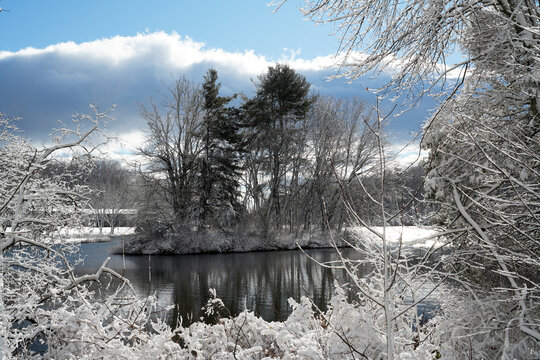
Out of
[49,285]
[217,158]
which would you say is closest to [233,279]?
[49,285]

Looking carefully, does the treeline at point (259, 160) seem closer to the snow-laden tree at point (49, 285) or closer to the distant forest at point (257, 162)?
the distant forest at point (257, 162)

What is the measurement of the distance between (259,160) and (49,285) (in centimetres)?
2390

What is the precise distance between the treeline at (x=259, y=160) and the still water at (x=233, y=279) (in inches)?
190

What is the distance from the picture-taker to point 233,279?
1515 cm

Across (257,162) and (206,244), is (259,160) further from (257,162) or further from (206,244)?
(206,244)

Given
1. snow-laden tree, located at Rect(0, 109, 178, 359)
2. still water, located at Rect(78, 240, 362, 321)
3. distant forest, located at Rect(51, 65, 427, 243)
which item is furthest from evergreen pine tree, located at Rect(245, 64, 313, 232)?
snow-laden tree, located at Rect(0, 109, 178, 359)

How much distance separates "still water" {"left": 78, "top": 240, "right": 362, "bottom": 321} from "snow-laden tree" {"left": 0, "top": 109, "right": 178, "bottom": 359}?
3.31 meters

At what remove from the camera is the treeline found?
2725cm

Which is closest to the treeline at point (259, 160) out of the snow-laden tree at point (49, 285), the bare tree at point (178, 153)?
the bare tree at point (178, 153)

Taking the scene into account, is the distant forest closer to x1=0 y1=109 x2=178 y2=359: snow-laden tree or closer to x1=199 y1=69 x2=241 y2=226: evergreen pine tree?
x1=199 y1=69 x2=241 y2=226: evergreen pine tree

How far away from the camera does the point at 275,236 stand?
2703cm

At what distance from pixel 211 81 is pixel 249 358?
91.1 feet

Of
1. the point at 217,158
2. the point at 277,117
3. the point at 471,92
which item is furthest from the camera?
the point at 277,117

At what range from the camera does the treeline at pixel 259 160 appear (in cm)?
2725
